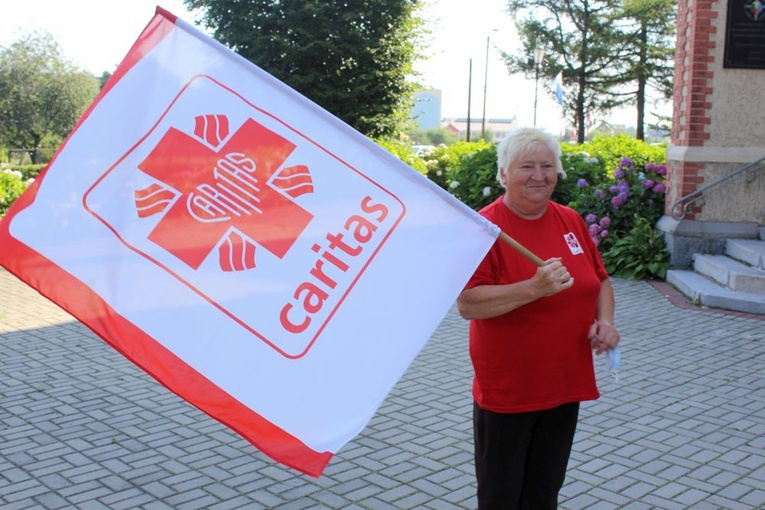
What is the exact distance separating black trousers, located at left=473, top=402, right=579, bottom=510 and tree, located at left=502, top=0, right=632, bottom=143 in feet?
146

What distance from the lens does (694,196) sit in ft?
34.2

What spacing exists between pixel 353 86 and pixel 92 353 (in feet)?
63.3

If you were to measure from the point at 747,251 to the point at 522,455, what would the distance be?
7561 mm

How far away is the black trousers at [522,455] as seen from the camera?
305 cm

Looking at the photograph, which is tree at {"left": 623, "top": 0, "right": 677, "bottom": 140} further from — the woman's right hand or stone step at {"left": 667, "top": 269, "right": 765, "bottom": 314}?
the woman's right hand

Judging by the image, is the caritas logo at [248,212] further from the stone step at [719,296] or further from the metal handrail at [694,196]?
the metal handrail at [694,196]

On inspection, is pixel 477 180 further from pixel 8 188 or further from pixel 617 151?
pixel 8 188

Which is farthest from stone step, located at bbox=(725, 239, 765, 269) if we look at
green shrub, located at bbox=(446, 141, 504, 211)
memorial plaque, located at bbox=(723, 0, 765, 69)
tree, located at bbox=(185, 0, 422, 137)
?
tree, located at bbox=(185, 0, 422, 137)

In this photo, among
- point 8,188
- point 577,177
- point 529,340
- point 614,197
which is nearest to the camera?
point 529,340

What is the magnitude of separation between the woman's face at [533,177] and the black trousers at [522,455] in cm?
79

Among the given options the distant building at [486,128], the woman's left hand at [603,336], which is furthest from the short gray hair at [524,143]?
the distant building at [486,128]

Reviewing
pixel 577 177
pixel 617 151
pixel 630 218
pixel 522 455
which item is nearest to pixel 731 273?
pixel 630 218

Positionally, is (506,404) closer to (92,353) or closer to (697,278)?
(92,353)

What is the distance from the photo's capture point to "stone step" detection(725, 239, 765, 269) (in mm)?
9305
